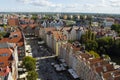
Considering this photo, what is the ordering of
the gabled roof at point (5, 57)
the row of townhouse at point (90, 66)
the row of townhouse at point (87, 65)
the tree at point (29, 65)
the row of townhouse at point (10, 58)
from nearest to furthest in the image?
the row of townhouse at point (10, 58) → the row of townhouse at point (90, 66) → the row of townhouse at point (87, 65) → the gabled roof at point (5, 57) → the tree at point (29, 65)

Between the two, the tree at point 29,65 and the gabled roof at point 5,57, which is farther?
the tree at point 29,65

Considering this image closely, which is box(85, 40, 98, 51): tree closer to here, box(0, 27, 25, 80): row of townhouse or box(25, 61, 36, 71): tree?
box(0, 27, 25, 80): row of townhouse

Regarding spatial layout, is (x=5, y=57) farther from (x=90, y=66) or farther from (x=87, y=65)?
(x=90, y=66)

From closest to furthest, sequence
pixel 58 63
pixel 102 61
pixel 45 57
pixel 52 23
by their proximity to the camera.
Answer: pixel 102 61 → pixel 58 63 → pixel 45 57 → pixel 52 23

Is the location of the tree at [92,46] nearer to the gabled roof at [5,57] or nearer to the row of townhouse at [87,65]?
the row of townhouse at [87,65]

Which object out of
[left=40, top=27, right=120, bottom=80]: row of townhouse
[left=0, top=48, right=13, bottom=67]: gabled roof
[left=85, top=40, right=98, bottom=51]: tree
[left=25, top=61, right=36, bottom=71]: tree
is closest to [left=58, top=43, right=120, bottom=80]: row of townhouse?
[left=40, top=27, right=120, bottom=80]: row of townhouse

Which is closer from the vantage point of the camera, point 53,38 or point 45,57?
point 45,57

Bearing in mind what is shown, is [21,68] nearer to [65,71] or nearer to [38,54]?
[65,71]

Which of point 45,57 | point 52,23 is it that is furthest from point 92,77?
point 52,23

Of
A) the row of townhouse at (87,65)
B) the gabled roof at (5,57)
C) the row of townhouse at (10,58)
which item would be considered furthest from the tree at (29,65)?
the row of townhouse at (87,65)

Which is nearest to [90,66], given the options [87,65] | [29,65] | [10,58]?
[87,65]

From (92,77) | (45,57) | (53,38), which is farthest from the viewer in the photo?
(53,38)
